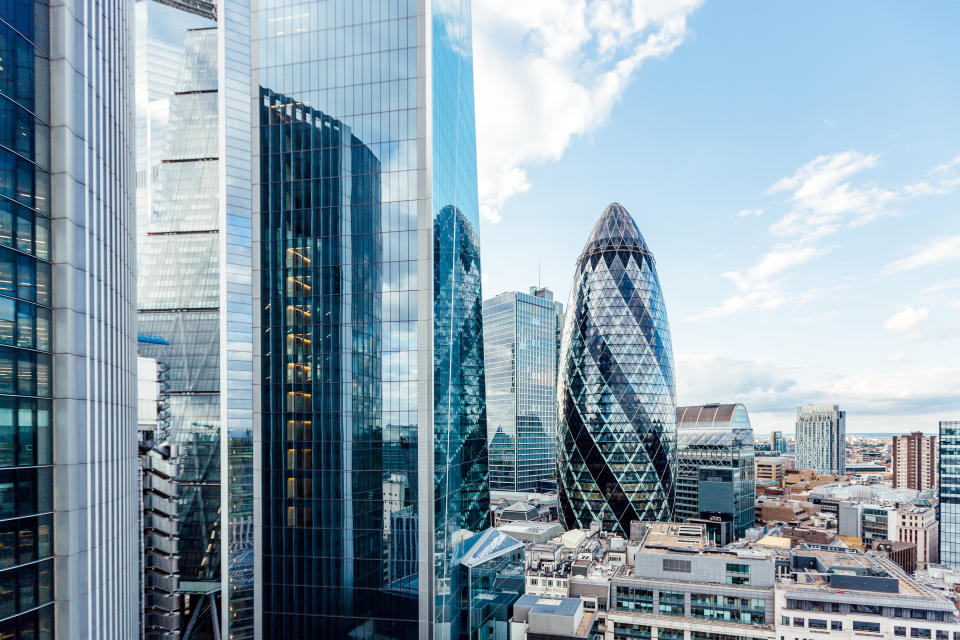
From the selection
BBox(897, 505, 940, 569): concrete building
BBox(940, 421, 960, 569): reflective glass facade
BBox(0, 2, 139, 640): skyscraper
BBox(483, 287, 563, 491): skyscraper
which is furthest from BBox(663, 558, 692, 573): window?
BBox(483, 287, 563, 491): skyscraper

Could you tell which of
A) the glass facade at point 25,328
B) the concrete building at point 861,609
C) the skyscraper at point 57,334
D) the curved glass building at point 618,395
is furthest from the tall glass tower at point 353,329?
the curved glass building at point 618,395

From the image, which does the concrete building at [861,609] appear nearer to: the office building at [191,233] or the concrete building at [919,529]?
the office building at [191,233]

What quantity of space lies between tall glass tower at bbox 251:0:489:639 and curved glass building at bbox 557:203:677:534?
86209mm

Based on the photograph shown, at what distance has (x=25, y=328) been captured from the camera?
55.5 ft

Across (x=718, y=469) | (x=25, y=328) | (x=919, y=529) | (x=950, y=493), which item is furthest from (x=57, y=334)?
(x=919, y=529)

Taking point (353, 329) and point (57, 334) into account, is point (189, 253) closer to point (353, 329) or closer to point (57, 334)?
point (353, 329)

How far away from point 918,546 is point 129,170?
555ft

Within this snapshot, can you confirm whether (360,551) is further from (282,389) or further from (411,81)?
(411,81)

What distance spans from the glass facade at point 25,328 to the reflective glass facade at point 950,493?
14046 centimetres

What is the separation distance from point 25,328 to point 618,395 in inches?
4709

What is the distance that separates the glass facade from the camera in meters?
16.1

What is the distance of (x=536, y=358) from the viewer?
184m

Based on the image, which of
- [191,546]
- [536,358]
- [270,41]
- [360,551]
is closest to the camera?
[360,551]

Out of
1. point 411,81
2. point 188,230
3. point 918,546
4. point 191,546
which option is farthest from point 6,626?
point 918,546
